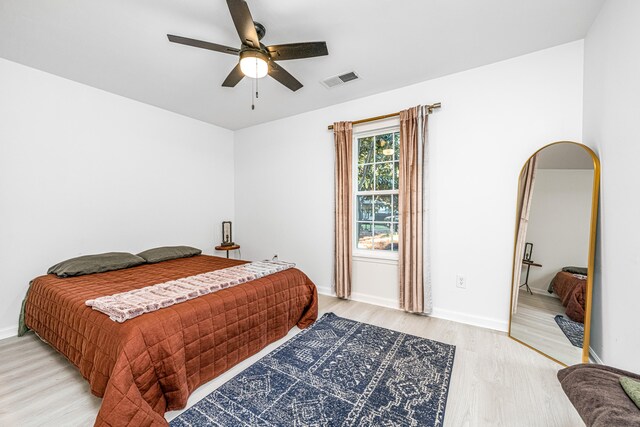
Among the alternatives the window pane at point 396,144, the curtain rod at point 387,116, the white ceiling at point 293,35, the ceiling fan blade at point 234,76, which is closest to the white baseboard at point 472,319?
the window pane at point 396,144

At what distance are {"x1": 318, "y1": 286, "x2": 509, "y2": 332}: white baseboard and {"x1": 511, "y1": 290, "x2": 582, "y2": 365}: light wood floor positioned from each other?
0.51 feet

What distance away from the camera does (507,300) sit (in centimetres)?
247

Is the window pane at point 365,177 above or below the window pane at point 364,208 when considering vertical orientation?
above

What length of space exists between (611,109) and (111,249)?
480cm

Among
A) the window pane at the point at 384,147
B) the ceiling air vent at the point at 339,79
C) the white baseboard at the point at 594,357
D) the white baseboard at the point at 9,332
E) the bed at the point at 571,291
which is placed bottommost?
the white baseboard at the point at 9,332

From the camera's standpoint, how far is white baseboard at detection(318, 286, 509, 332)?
2508 millimetres

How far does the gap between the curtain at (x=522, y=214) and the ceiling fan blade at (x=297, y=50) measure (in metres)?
2.01

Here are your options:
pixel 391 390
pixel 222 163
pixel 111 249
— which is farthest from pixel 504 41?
pixel 111 249

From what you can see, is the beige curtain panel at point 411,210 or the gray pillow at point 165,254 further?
the gray pillow at point 165,254

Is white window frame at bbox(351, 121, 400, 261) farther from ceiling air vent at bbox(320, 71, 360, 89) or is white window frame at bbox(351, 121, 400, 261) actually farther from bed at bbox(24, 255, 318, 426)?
bed at bbox(24, 255, 318, 426)

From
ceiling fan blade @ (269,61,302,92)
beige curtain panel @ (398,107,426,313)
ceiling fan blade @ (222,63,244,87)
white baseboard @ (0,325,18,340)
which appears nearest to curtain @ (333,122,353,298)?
beige curtain panel @ (398,107,426,313)

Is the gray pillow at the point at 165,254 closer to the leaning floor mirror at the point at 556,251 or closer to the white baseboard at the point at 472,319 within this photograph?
the white baseboard at the point at 472,319

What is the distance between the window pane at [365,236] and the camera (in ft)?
11.1

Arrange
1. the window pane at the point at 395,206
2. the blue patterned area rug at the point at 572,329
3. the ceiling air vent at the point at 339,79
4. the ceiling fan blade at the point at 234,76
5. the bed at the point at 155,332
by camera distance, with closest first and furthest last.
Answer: the bed at the point at 155,332, the blue patterned area rug at the point at 572,329, the ceiling fan blade at the point at 234,76, the ceiling air vent at the point at 339,79, the window pane at the point at 395,206
